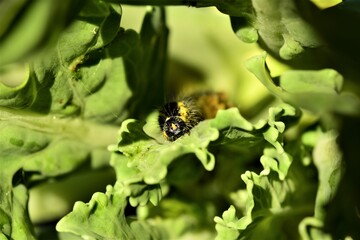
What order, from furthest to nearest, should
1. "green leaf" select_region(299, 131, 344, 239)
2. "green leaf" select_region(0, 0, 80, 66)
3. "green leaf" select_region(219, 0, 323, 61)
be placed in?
"green leaf" select_region(299, 131, 344, 239)
"green leaf" select_region(219, 0, 323, 61)
"green leaf" select_region(0, 0, 80, 66)

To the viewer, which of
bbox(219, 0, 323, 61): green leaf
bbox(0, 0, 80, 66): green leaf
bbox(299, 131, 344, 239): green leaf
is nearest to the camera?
bbox(0, 0, 80, 66): green leaf

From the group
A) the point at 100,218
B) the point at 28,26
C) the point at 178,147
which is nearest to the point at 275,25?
the point at 178,147

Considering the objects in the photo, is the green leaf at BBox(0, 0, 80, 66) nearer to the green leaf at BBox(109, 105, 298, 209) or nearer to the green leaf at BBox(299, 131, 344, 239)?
the green leaf at BBox(109, 105, 298, 209)

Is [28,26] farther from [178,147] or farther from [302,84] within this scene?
[302,84]

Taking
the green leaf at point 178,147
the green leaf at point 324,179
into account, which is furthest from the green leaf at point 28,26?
the green leaf at point 324,179

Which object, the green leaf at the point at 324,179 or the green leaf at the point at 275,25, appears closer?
the green leaf at the point at 275,25

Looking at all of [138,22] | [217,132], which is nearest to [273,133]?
[217,132]

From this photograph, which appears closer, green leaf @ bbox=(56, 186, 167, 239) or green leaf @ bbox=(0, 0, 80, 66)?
green leaf @ bbox=(0, 0, 80, 66)

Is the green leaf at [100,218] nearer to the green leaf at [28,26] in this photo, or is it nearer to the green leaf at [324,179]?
the green leaf at [324,179]

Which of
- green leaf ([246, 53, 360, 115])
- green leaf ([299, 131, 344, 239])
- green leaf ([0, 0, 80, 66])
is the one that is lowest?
green leaf ([299, 131, 344, 239])

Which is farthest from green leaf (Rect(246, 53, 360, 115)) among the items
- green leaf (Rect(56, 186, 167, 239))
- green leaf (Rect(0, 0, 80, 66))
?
green leaf (Rect(0, 0, 80, 66))

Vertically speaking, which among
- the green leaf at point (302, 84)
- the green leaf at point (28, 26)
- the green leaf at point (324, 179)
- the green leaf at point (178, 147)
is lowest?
the green leaf at point (324, 179)

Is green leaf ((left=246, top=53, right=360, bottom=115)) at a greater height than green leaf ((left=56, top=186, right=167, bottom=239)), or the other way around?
green leaf ((left=246, top=53, right=360, bottom=115))
